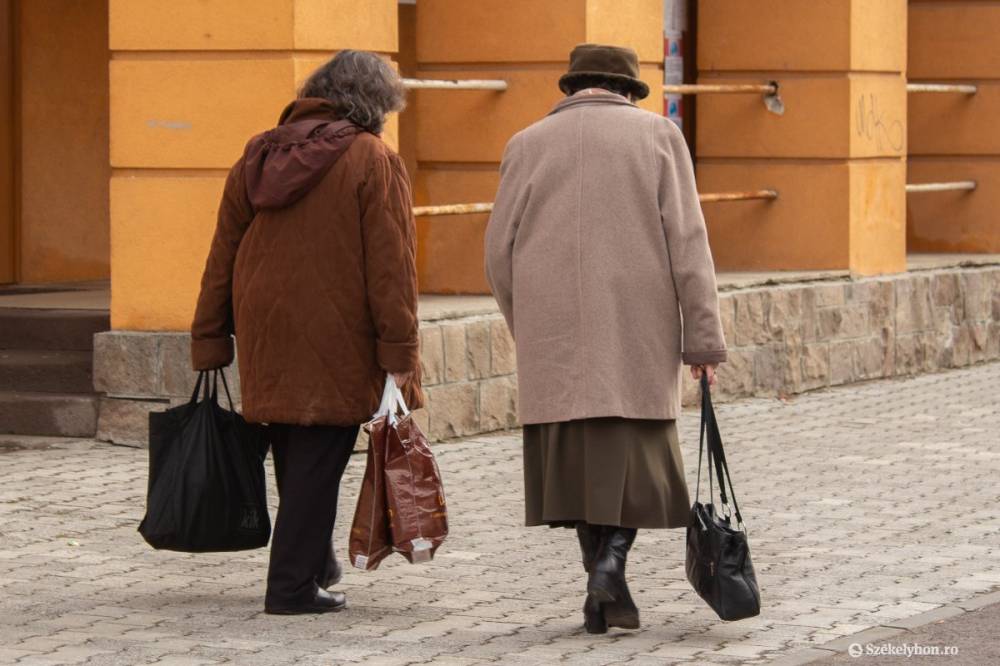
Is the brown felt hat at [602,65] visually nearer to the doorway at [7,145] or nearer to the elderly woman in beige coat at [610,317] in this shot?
the elderly woman in beige coat at [610,317]

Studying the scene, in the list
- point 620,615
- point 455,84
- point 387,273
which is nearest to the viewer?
point 620,615

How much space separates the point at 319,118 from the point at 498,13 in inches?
215

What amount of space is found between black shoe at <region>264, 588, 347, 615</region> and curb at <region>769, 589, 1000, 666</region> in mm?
1425

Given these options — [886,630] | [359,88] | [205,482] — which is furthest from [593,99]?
[886,630]

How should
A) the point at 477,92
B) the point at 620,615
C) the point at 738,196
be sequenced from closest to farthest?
the point at 620,615
the point at 477,92
the point at 738,196

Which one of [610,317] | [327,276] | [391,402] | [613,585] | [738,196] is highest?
[738,196]

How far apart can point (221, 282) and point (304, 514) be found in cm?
74

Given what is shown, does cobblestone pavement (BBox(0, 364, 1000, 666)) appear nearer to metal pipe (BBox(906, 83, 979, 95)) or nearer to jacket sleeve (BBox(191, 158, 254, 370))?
jacket sleeve (BBox(191, 158, 254, 370))

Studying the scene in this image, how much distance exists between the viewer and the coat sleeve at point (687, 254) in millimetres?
6266

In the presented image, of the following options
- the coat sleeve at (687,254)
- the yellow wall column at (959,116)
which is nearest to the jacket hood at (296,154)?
the coat sleeve at (687,254)

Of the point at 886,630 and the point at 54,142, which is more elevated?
the point at 54,142

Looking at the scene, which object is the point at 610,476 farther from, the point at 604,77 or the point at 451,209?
the point at 451,209

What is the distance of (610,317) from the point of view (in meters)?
6.34

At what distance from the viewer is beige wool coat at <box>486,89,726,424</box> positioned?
6.31 m
